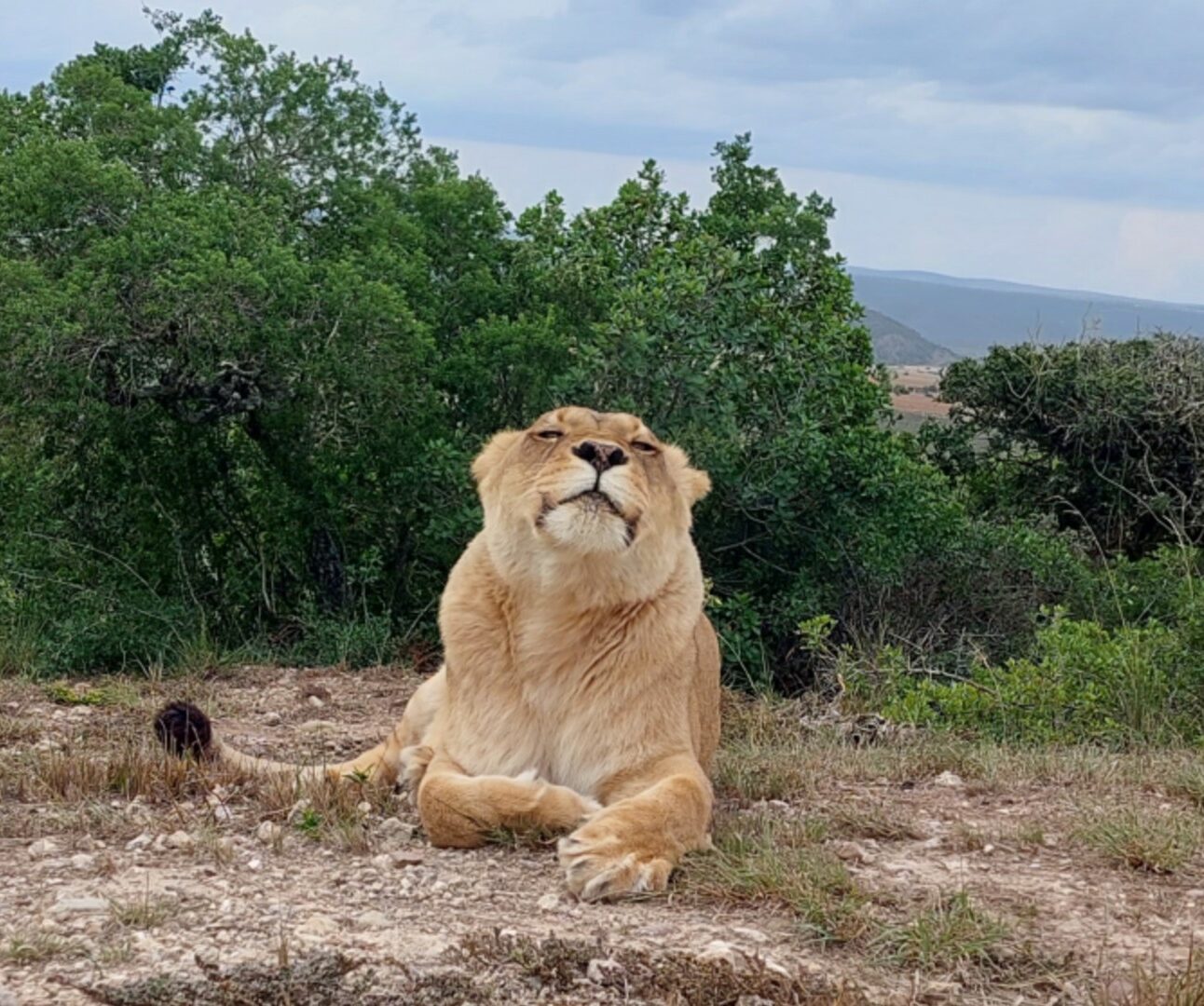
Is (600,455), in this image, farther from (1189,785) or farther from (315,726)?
(315,726)

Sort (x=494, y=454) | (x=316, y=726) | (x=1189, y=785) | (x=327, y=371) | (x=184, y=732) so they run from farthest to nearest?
(x=327, y=371) → (x=316, y=726) → (x=1189, y=785) → (x=184, y=732) → (x=494, y=454)

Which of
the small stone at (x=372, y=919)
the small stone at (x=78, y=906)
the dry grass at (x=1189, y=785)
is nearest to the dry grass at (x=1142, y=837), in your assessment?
the dry grass at (x=1189, y=785)

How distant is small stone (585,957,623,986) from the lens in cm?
386

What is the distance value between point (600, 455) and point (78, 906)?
6.40 ft

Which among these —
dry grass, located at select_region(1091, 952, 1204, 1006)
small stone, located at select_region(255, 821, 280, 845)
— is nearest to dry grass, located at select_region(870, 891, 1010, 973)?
dry grass, located at select_region(1091, 952, 1204, 1006)

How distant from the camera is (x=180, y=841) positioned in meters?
4.92

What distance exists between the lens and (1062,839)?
17.7 ft

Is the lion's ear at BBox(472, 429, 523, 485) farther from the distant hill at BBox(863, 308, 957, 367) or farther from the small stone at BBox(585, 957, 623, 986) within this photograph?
the distant hill at BBox(863, 308, 957, 367)

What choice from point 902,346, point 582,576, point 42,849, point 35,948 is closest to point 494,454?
point 582,576

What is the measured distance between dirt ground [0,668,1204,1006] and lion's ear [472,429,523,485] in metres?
1.16

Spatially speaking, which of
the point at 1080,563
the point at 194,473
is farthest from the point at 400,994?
the point at 1080,563

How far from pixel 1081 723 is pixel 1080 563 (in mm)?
4954

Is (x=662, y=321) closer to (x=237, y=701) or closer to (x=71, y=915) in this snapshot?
(x=237, y=701)

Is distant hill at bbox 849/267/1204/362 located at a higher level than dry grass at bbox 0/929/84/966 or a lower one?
higher
